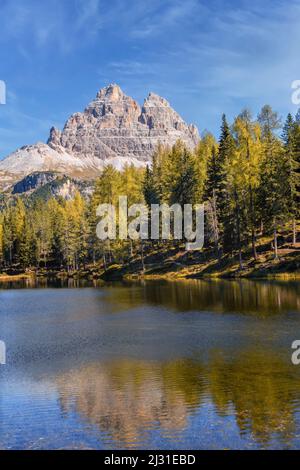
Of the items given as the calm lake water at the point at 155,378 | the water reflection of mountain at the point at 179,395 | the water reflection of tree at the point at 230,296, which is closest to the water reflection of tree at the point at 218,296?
the water reflection of tree at the point at 230,296

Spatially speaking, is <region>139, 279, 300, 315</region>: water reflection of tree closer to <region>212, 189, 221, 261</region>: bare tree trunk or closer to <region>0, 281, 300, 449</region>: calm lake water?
<region>0, 281, 300, 449</region>: calm lake water

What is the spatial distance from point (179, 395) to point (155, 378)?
10.0 feet

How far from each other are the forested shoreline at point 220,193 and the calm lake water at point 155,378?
86.5ft

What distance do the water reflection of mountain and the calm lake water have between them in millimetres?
47

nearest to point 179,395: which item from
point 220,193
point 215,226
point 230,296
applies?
point 230,296

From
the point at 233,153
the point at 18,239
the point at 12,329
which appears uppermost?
the point at 233,153

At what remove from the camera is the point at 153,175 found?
105562 mm

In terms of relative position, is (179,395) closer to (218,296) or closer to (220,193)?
(218,296)

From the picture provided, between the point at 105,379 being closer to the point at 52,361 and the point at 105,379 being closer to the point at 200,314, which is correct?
the point at 52,361

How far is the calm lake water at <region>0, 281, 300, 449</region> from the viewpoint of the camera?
17.4m

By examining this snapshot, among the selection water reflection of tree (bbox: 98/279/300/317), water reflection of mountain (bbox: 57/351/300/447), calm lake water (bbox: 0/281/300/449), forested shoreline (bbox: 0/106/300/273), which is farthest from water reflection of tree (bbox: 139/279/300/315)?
water reflection of mountain (bbox: 57/351/300/447)

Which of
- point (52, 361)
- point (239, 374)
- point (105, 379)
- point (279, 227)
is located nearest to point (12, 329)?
point (52, 361)
